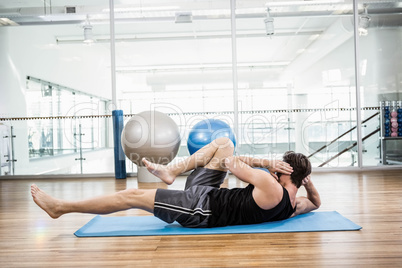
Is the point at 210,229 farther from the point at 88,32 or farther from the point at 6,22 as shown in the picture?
the point at 6,22

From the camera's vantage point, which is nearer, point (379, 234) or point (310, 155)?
point (379, 234)

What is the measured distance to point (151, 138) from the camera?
12.2 ft

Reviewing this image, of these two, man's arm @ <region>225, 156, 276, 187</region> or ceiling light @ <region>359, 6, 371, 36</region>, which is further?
ceiling light @ <region>359, 6, 371, 36</region>

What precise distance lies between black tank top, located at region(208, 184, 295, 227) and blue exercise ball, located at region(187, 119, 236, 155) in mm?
1783

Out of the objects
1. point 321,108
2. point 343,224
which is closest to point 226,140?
point 343,224

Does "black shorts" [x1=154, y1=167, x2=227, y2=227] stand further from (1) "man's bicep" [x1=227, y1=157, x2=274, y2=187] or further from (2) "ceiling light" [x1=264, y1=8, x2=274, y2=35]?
(2) "ceiling light" [x1=264, y1=8, x2=274, y2=35]

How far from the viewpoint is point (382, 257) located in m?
1.54

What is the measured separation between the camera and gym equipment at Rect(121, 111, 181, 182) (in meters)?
3.72

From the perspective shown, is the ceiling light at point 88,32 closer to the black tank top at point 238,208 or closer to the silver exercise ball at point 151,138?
the silver exercise ball at point 151,138

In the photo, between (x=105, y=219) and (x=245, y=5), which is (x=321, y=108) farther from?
(x=105, y=219)

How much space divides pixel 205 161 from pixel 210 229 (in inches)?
17.8

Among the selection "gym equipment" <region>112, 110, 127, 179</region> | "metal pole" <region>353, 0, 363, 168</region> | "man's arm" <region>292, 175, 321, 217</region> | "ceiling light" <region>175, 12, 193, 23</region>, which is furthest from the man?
"ceiling light" <region>175, 12, 193, 23</region>

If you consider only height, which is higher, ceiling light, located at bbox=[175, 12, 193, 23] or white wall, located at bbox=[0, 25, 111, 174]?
ceiling light, located at bbox=[175, 12, 193, 23]

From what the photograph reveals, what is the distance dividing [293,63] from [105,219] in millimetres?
3963
